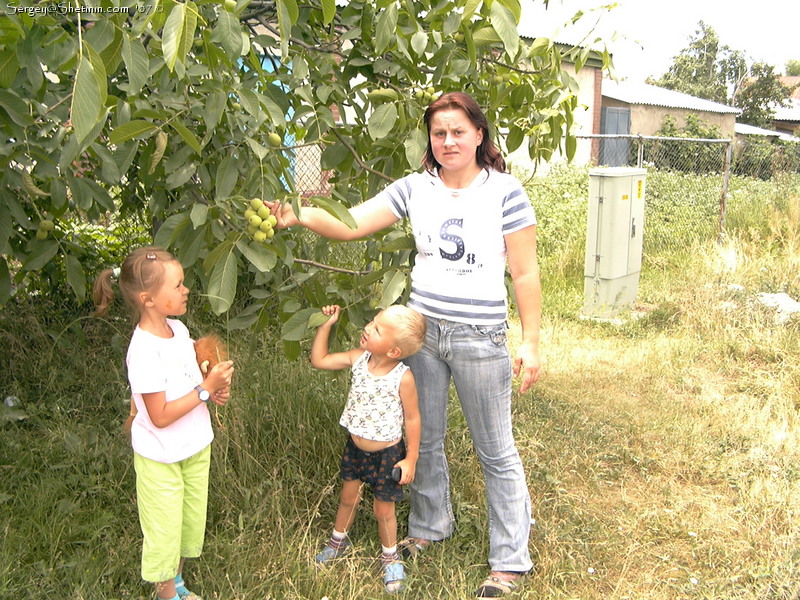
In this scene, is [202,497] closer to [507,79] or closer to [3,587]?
[3,587]

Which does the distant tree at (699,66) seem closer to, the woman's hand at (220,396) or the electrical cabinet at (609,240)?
the electrical cabinet at (609,240)

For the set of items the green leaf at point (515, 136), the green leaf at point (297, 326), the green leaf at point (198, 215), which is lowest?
the green leaf at point (297, 326)

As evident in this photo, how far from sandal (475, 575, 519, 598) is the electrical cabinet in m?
4.28

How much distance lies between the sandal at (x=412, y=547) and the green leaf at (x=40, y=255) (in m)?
1.77

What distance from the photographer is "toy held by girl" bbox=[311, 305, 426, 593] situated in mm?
2779

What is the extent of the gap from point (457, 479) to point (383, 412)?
3.26 feet

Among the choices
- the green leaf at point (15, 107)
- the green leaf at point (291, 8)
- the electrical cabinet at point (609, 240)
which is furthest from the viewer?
the electrical cabinet at point (609, 240)

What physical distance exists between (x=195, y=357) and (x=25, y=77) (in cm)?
106

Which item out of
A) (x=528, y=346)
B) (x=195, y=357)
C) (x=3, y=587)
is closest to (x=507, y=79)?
(x=528, y=346)

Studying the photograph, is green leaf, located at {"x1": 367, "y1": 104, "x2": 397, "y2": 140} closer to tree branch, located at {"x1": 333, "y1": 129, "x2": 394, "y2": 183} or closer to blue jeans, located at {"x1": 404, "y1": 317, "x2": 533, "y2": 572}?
tree branch, located at {"x1": 333, "y1": 129, "x2": 394, "y2": 183}

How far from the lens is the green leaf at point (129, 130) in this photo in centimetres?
220

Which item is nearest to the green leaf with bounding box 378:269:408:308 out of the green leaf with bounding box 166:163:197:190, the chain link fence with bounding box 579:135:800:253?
the green leaf with bounding box 166:163:197:190

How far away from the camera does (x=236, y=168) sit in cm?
261

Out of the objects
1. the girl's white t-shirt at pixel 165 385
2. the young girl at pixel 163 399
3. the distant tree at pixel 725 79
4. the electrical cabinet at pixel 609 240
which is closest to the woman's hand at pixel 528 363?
the young girl at pixel 163 399
